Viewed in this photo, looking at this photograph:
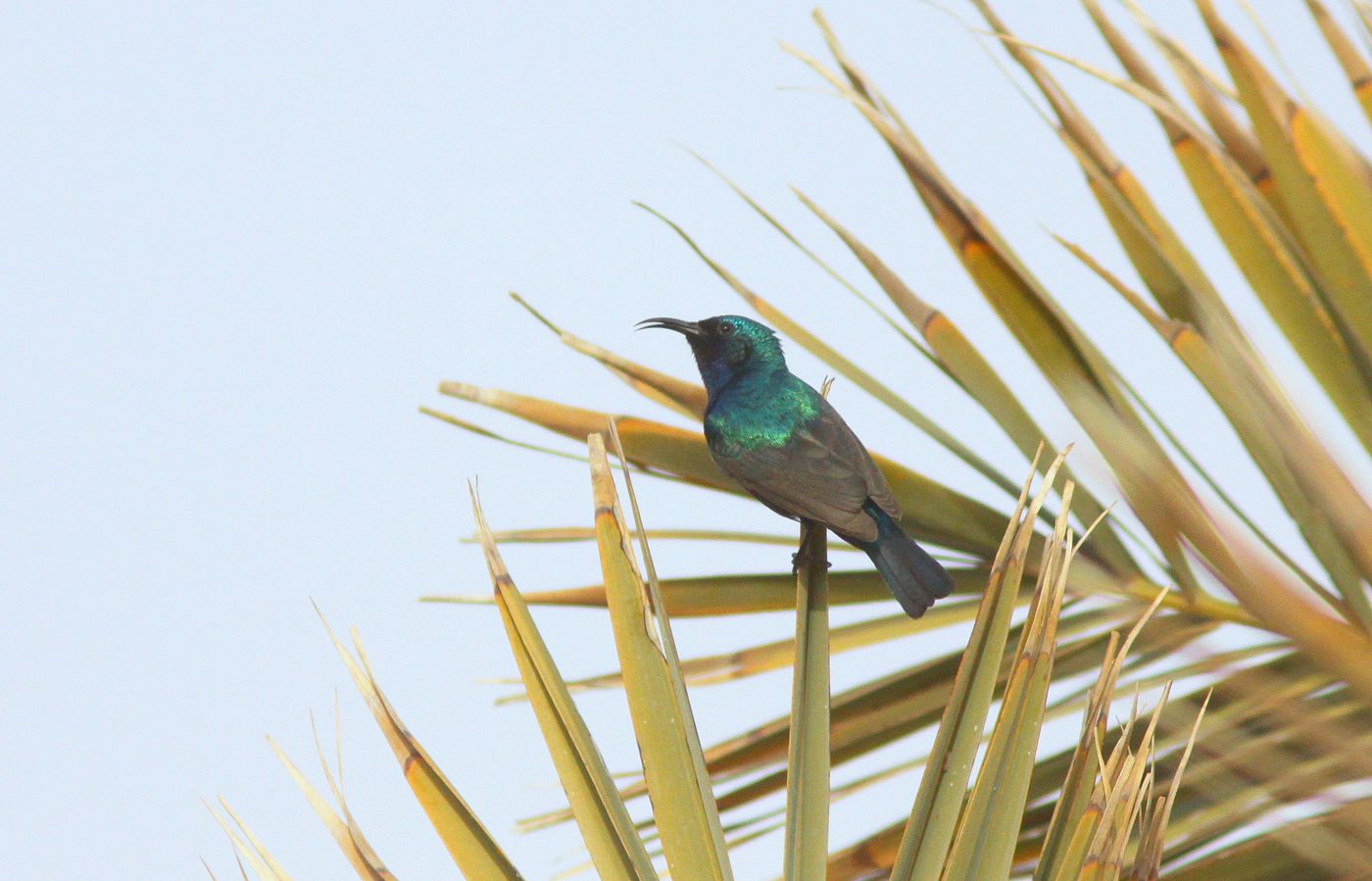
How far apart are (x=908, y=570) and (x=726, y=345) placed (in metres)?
1.31

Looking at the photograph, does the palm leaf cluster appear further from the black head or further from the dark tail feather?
the black head

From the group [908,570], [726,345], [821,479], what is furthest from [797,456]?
[726,345]

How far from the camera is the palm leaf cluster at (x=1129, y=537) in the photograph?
4.89 ft

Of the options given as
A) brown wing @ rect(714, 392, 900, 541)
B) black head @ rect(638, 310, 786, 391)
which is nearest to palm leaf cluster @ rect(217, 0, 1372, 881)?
brown wing @ rect(714, 392, 900, 541)

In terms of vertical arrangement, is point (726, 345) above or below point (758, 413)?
above

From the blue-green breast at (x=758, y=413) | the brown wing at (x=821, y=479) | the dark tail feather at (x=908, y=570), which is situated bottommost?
the dark tail feather at (x=908, y=570)

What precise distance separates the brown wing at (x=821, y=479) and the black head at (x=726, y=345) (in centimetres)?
53

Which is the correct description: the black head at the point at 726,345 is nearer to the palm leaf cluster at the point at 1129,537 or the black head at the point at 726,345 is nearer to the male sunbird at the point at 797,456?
the male sunbird at the point at 797,456

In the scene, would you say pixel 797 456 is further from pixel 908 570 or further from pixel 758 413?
pixel 908 570

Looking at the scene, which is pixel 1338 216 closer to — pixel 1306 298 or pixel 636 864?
pixel 1306 298

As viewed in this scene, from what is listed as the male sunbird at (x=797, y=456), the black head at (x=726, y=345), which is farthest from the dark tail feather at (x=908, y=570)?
the black head at (x=726, y=345)

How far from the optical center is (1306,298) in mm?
2139

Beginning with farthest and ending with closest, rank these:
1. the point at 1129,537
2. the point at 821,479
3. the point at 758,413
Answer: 1. the point at 758,413
2. the point at 821,479
3. the point at 1129,537

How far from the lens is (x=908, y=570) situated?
2252mm
